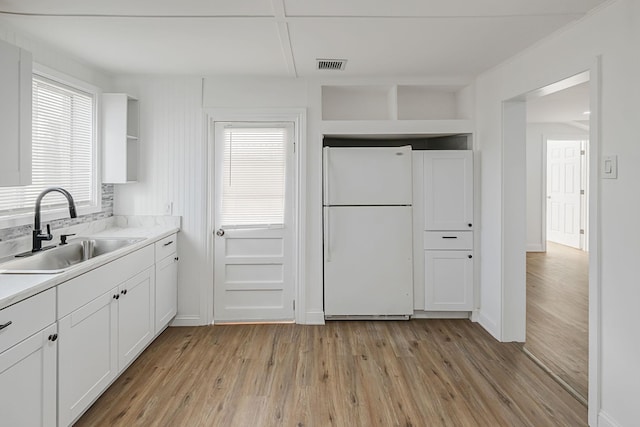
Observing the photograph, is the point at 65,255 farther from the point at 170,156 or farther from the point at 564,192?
the point at 564,192

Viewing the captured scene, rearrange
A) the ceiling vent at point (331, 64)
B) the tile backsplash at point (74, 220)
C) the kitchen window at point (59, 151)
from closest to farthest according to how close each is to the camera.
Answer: the tile backsplash at point (74, 220) → the kitchen window at point (59, 151) → the ceiling vent at point (331, 64)

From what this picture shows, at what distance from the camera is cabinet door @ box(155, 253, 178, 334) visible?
3.13m

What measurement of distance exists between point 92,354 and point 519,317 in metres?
3.18

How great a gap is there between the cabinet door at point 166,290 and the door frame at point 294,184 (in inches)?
11.2

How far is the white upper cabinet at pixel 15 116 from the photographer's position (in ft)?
6.31

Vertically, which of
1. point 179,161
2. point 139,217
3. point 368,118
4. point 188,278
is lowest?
point 188,278

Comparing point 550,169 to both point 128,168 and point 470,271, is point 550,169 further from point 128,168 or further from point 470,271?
point 128,168

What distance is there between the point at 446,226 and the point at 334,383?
6.23 ft

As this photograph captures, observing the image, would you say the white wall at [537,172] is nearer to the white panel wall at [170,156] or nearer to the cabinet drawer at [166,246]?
the white panel wall at [170,156]

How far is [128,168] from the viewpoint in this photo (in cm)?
346

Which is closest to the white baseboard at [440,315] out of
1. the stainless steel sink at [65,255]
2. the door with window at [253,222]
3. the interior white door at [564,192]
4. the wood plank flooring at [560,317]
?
the wood plank flooring at [560,317]

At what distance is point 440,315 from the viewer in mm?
3818

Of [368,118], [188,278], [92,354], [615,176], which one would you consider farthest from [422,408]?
[368,118]

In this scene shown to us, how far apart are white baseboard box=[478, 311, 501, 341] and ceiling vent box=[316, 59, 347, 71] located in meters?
2.60
